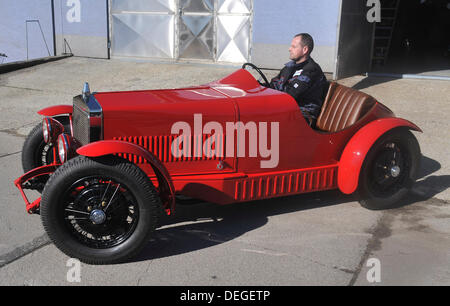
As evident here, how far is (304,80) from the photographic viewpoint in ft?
15.3

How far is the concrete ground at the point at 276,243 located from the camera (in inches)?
134

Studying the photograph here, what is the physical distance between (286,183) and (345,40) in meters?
5.02

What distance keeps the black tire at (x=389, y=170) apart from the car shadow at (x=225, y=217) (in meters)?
0.19

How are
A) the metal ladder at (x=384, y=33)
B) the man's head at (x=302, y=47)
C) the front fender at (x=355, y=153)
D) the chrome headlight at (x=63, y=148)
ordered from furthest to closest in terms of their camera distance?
the metal ladder at (x=384, y=33)
the man's head at (x=302, y=47)
the front fender at (x=355, y=153)
the chrome headlight at (x=63, y=148)

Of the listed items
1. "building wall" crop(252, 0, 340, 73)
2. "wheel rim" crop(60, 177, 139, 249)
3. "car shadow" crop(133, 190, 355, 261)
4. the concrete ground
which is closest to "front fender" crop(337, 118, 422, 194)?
the concrete ground

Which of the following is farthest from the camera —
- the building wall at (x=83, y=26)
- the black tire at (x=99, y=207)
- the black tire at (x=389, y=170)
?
the building wall at (x=83, y=26)

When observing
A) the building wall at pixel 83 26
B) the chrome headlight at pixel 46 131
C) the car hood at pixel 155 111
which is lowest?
the chrome headlight at pixel 46 131

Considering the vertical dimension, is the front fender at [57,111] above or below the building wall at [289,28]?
below

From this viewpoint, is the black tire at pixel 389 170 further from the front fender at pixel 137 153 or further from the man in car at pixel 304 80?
the front fender at pixel 137 153

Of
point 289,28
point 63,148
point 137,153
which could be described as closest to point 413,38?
point 289,28

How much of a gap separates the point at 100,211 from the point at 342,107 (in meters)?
2.59

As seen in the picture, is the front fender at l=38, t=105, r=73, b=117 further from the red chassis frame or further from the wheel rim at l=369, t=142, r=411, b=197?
the wheel rim at l=369, t=142, r=411, b=197

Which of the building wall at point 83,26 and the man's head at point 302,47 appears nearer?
the man's head at point 302,47

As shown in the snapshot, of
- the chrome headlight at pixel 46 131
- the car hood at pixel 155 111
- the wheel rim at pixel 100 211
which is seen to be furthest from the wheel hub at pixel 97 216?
the chrome headlight at pixel 46 131
